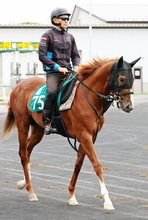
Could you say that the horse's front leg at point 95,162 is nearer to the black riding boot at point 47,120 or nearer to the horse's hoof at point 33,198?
the black riding boot at point 47,120

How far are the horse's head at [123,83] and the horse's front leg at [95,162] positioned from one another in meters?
0.66

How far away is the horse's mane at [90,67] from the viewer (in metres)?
5.70

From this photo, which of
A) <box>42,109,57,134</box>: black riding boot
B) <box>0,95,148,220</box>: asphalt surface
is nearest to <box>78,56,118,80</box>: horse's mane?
<box>42,109,57,134</box>: black riding boot

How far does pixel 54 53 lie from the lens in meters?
6.27

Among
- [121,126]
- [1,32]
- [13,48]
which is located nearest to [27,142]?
[121,126]

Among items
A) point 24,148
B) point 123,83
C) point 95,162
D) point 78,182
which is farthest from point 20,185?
point 123,83

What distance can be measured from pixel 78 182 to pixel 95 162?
198cm

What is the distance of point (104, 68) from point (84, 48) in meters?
39.0

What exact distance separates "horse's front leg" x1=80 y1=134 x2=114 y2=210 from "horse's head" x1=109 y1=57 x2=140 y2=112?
2.17 ft

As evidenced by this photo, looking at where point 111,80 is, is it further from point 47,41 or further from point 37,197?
point 37,197

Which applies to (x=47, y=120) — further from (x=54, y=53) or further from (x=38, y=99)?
(x=54, y=53)

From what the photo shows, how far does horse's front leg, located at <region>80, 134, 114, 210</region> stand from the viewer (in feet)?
16.9

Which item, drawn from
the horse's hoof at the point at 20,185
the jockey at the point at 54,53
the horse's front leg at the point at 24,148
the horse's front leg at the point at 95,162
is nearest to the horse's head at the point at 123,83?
the horse's front leg at the point at 95,162

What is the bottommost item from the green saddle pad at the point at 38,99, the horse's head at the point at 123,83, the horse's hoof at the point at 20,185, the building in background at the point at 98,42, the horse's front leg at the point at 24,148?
the horse's hoof at the point at 20,185
